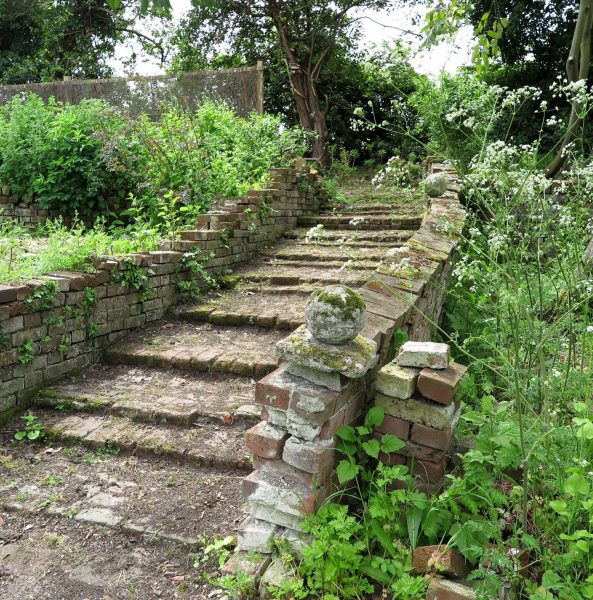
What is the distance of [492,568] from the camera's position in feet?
6.75

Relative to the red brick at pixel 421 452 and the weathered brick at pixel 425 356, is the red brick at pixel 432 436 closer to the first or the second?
the red brick at pixel 421 452

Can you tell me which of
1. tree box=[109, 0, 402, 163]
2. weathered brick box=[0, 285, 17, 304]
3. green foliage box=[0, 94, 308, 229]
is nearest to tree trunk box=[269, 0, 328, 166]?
tree box=[109, 0, 402, 163]

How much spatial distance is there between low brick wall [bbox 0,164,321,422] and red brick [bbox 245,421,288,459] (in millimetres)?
2136

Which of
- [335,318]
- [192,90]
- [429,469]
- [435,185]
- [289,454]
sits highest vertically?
[192,90]

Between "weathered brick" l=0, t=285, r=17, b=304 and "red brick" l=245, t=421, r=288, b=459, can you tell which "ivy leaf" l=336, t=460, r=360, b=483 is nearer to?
"red brick" l=245, t=421, r=288, b=459

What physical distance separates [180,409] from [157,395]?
12.5 inches

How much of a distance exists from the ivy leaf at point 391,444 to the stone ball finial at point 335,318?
1.58 feet

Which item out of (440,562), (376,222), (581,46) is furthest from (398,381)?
(581,46)

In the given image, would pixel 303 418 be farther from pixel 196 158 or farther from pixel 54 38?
pixel 54 38

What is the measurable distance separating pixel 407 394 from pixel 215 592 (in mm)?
1217

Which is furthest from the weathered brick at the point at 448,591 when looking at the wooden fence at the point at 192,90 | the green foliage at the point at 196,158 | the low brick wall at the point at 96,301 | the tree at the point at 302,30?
the tree at the point at 302,30

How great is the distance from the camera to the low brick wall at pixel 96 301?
12.5 feet

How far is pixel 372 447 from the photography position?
251 centimetres

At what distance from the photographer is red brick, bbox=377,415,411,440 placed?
2.64 metres
